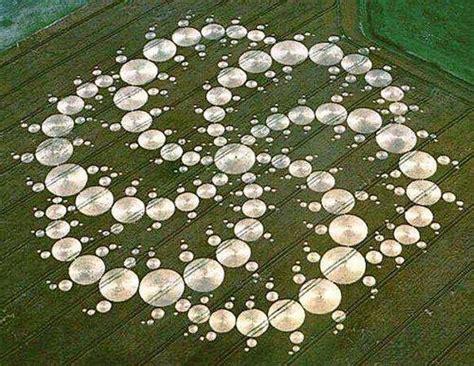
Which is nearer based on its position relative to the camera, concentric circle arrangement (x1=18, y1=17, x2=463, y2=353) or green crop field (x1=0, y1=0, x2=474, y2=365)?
green crop field (x1=0, y1=0, x2=474, y2=365)

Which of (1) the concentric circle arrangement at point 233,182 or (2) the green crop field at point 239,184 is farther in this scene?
(1) the concentric circle arrangement at point 233,182

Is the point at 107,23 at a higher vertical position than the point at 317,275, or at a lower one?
higher

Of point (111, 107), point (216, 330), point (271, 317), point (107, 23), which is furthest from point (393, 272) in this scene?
point (107, 23)

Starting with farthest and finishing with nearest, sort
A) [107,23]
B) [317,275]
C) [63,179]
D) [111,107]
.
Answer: [107,23], [111,107], [63,179], [317,275]

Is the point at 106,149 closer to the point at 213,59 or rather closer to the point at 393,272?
the point at 213,59
